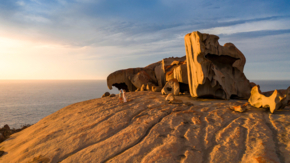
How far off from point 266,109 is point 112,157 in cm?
618

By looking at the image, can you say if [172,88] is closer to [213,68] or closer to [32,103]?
[213,68]

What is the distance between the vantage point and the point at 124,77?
46.3ft

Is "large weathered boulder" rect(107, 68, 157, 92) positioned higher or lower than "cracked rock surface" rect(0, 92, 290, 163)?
higher

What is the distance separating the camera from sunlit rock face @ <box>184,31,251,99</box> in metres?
7.94

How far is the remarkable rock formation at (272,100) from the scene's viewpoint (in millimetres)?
5961

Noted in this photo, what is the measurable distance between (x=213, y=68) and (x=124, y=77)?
7.94 meters

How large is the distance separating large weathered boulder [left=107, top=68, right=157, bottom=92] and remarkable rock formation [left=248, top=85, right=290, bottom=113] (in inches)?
346

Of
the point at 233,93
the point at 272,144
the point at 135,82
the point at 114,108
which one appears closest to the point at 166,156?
the point at 272,144

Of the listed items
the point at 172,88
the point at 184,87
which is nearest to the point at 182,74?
the point at 172,88

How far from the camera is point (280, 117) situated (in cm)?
568

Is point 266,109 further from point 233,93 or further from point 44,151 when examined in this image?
point 44,151

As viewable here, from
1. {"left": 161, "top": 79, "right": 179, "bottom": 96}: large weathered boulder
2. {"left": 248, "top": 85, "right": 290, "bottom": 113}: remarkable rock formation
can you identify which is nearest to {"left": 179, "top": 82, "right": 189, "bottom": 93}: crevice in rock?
{"left": 161, "top": 79, "right": 179, "bottom": 96}: large weathered boulder

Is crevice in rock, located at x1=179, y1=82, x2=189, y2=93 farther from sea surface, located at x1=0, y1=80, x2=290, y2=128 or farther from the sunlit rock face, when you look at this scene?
sea surface, located at x1=0, y1=80, x2=290, y2=128

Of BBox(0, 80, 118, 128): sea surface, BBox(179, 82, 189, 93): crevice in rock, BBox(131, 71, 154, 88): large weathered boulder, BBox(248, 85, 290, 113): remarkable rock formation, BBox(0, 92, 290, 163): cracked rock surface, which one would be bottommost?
BBox(0, 80, 118, 128): sea surface
